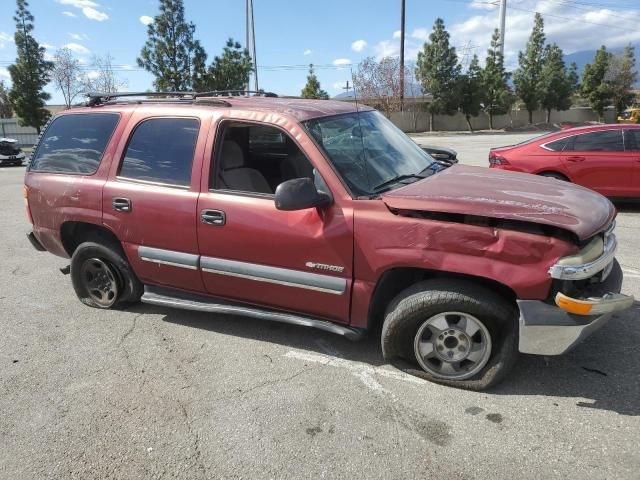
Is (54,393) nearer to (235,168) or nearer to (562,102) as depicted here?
(235,168)

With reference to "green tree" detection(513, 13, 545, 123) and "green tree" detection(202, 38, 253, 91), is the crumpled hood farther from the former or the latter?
"green tree" detection(513, 13, 545, 123)

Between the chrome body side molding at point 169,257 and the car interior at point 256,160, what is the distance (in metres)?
0.62

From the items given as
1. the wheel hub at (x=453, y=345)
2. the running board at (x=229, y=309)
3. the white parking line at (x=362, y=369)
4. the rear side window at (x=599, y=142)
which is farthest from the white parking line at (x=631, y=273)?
the rear side window at (x=599, y=142)

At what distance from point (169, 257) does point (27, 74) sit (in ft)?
121

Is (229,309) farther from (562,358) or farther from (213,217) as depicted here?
(562,358)

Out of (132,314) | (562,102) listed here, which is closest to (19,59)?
(132,314)

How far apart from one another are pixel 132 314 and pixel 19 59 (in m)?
36.7

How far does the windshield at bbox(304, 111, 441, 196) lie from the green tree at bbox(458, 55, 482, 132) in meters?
42.3

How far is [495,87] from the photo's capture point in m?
44.5

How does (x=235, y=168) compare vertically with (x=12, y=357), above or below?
above

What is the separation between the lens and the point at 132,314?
15.6ft

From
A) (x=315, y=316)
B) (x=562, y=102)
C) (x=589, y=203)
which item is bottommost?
(x=315, y=316)

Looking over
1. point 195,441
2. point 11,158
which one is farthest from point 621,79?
point 195,441

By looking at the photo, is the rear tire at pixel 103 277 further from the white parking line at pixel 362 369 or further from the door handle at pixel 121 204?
the white parking line at pixel 362 369
